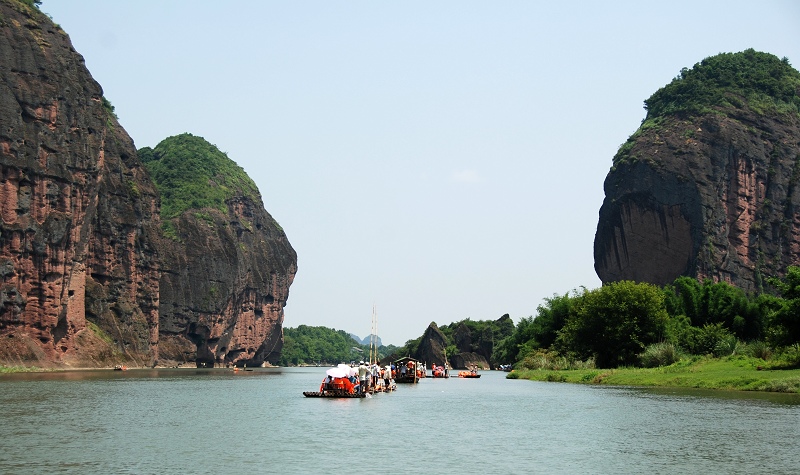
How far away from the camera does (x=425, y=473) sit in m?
30.4

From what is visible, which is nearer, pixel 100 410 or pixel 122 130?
pixel 100 410

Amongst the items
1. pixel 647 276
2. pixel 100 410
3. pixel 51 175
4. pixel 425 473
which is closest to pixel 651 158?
pixel 647 276

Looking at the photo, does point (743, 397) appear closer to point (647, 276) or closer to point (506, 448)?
point (506, 448)

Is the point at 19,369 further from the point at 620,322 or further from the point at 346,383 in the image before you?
the point at 620,322

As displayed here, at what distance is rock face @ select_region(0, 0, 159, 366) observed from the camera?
12719 centimetres

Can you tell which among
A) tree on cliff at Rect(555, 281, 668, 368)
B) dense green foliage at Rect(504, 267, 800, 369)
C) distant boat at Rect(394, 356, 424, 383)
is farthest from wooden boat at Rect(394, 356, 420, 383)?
tree on cliff at Rect(555, 281, 668, 368)

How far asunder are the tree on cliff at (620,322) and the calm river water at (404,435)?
101 ft

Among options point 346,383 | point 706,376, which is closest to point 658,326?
point 706,376

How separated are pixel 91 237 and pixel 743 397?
126850mm

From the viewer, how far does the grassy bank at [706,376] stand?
62375mm

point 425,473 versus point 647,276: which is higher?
point 647,276

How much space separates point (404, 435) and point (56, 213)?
107 meters

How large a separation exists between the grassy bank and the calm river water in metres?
2.56

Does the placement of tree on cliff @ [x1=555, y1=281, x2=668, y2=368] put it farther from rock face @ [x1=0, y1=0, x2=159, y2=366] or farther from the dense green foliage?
rock face @ [x1=0, y1=0, x2=159, y2=366]
